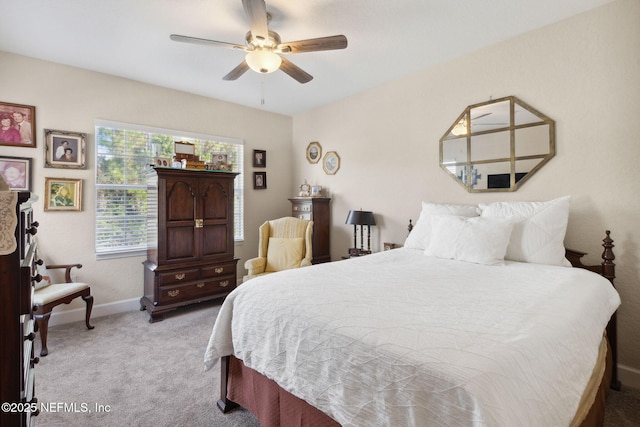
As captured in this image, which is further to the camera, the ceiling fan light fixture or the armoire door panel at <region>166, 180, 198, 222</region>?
the armoire door panel at <region>166, 180, 198, 222</region>

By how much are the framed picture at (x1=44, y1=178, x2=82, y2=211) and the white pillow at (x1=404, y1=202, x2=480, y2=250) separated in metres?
3.49

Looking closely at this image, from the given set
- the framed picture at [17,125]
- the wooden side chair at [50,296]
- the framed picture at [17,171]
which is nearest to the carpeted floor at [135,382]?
the wooden side chair at [50,296]

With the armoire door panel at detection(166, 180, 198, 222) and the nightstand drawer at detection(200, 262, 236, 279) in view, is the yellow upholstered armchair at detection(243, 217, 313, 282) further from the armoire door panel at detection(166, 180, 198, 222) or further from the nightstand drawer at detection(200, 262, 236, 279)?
the armoire door panel at detection(166, 180, 198, 222)

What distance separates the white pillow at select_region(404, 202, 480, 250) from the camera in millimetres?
2695

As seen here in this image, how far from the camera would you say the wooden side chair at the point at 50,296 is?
8.15ft

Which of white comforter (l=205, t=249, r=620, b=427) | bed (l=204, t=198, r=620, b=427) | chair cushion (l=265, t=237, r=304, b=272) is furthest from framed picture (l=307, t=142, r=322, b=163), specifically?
white comforter (l=205, t=249, r=620, b=427)

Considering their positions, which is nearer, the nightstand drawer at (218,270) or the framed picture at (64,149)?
the framed picture at (64,149)

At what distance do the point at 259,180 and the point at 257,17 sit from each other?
2919mm

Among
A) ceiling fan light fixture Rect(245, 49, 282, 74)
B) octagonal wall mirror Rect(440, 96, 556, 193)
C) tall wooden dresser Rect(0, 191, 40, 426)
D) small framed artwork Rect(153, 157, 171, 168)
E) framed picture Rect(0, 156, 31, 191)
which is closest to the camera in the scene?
tall wooden dresser Rect(0, 191, 40, 426)

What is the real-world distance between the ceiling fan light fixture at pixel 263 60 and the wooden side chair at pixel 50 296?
221cm

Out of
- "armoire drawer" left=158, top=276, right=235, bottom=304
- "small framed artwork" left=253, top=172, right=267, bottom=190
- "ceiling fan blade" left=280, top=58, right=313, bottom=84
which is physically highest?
"ceiling fan blade" left=280, top=58, right=313, bottom=84

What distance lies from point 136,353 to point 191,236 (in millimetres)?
1320

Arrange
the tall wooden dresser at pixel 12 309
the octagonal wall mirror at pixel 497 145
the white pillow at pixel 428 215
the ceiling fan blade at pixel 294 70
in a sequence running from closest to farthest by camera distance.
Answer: the tall wooden dresser at pixel 12 309
the ceiling fan blade at pixel 294 70
the octagonal wall mirror at pixel 497 145
the white pillow at pixel 428 215

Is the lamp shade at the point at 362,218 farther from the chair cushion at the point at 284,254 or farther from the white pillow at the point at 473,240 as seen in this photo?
the white pillow at the point at 473,240
